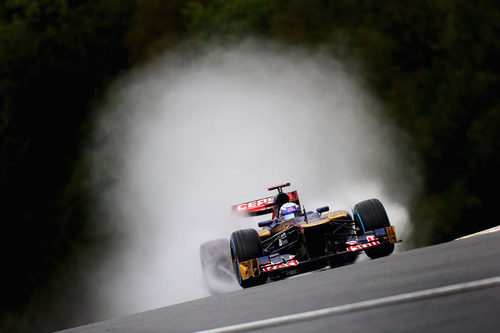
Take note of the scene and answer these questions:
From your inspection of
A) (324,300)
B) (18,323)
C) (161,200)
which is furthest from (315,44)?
(324,300)

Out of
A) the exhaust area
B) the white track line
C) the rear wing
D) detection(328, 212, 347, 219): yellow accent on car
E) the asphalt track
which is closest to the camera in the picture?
the asphalt track

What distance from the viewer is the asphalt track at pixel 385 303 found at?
3.56 m

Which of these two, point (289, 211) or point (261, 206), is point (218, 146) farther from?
point (289, 211)

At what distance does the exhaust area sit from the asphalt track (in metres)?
12.0

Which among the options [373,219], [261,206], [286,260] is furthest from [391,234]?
[261,206]

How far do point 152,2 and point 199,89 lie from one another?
7933mm

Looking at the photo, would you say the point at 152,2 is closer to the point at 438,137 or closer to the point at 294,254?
the point at 438,137

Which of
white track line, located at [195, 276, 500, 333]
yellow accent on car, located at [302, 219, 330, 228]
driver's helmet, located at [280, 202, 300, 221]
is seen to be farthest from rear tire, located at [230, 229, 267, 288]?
white track line, located at [195, 276, 500, 333]

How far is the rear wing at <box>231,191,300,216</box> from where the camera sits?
1228 cm

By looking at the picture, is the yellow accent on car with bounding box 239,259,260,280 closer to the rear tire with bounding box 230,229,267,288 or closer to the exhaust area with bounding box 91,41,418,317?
the rear tire with bounding box 230,229,267,288

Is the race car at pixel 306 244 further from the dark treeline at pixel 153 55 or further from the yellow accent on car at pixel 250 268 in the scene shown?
the dark treeline at pixel 153 55

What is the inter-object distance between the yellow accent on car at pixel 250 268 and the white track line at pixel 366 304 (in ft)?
18.8

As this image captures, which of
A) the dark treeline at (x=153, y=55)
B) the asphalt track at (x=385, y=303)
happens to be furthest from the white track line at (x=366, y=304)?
the dark treeline at (x=153, y=55)

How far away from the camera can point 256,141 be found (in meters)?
24.0
